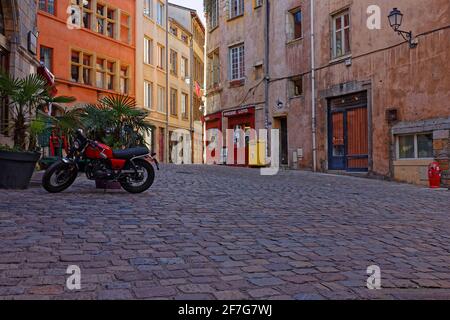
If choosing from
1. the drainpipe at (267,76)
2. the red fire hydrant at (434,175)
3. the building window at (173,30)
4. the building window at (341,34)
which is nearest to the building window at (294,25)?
the drainpipe at (267,76)

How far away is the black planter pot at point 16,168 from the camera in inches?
351

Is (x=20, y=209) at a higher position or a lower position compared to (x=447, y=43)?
lower

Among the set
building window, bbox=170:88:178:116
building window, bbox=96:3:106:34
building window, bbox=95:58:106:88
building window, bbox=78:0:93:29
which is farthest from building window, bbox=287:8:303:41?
building window, bbox=170:88:178:116

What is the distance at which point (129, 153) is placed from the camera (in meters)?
9.16

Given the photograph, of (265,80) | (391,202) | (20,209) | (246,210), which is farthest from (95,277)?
(265,80)

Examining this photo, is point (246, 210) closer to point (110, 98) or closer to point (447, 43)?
point (110, 98)

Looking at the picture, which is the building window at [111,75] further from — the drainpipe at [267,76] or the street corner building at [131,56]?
the drainpipe at [267,76]

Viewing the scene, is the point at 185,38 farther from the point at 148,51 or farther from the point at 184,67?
the point at 148,51

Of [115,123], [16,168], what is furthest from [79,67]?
[16,168]

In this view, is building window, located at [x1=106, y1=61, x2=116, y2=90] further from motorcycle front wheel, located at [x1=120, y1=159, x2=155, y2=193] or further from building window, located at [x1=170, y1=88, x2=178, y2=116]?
motorcycle front wheel, located at [x1=120, y1=159, x2=155, y2=193]

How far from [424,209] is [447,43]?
23.5 ft

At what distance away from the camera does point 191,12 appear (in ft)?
143
